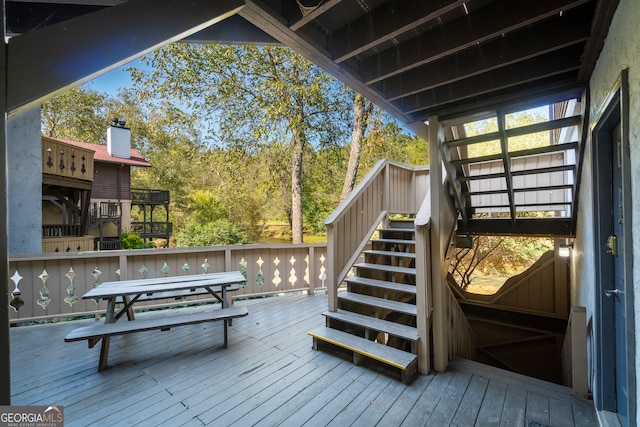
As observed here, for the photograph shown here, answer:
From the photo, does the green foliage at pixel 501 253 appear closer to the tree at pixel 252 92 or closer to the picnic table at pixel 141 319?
the tree at pixel 252 92

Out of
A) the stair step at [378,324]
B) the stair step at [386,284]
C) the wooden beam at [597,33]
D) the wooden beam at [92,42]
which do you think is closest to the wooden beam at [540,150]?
the wooden beam at [597,33]

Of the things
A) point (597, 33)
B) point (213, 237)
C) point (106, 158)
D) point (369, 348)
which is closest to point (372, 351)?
point (369, 348)

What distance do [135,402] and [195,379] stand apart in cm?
43

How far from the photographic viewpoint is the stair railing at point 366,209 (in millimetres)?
3244

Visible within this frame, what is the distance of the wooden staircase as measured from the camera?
2537 mm

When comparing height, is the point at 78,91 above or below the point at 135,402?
above

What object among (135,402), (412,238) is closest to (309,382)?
(135,402)

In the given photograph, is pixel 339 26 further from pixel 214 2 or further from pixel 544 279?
pixel 544 279

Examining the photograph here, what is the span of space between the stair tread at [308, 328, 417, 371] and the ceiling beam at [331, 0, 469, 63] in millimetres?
2436

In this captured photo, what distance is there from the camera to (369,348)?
259 cm

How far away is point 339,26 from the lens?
188 centimetres

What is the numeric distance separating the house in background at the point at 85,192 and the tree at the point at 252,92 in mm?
2920

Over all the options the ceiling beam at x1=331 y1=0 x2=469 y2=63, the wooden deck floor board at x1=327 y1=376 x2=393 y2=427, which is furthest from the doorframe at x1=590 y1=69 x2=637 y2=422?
the wooden deck floor board at x1=327 y1=376 x2=393 y2=427

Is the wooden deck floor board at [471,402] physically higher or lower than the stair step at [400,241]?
lower
